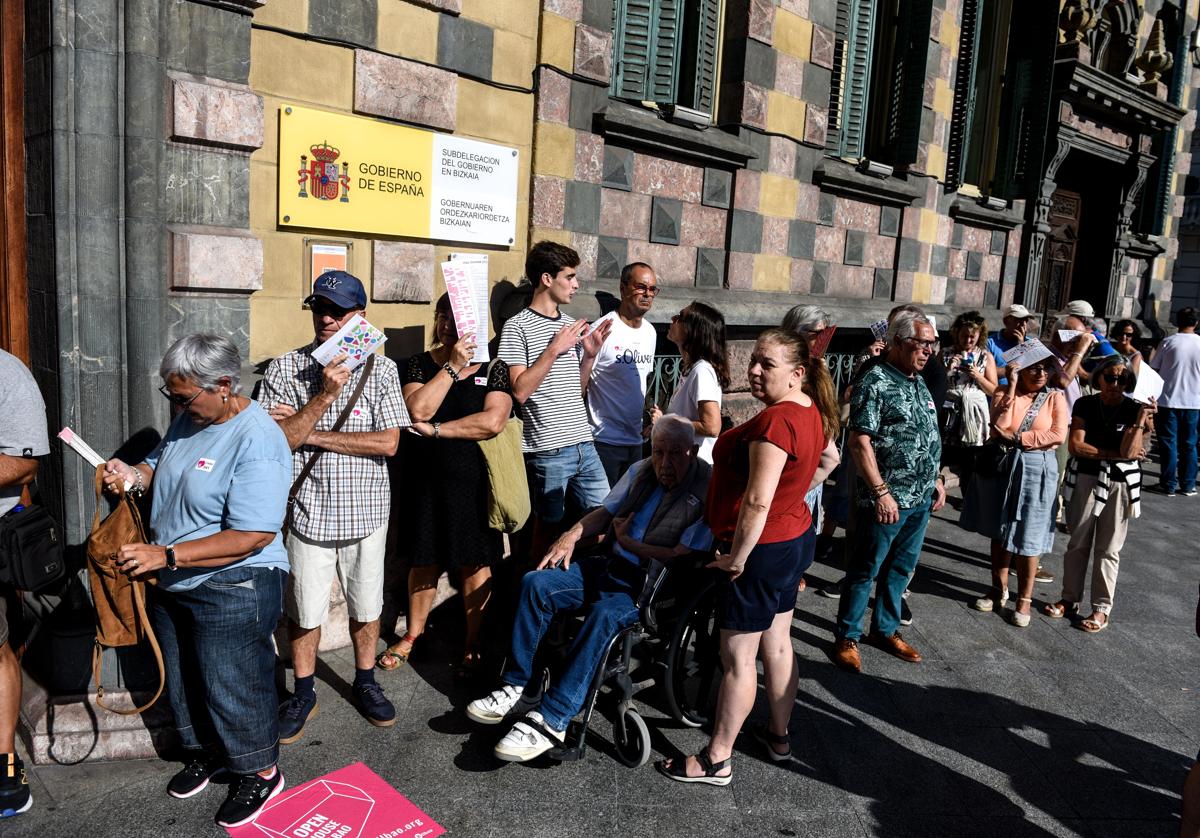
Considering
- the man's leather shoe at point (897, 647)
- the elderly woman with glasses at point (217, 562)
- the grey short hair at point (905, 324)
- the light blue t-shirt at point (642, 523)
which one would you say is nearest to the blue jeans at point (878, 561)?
the man's leather shoe at point (897, 647)

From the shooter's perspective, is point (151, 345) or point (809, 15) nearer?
point (151, 345)

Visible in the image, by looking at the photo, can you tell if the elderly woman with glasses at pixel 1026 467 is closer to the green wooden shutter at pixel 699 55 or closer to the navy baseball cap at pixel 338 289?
the green wooden shutter at pixel 699 55

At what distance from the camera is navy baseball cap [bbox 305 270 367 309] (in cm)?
364

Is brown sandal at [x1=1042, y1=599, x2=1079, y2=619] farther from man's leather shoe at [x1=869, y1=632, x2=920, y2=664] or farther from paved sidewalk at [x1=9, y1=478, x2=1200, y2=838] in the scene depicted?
man's leather shoe at [x1=869, y1=632, x2=920, y2=664]

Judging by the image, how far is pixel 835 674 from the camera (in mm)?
4777

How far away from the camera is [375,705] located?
13.2 ft

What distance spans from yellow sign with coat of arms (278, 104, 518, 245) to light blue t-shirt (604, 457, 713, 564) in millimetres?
1806

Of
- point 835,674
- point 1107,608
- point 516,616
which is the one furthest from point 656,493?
point 1107,608

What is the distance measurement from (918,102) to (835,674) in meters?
6.23

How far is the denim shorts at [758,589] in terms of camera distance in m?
3.54

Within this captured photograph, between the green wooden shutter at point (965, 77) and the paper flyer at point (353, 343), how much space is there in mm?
7835

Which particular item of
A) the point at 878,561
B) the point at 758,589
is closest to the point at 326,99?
the point at 758,589

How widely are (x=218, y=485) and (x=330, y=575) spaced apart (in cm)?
96

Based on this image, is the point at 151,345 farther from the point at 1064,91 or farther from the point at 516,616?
the point at 1064,91
